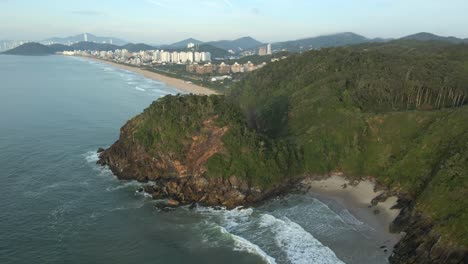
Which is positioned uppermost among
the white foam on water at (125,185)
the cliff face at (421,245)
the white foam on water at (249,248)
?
the cliff face at (421,245)

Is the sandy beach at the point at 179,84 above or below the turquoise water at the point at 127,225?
above

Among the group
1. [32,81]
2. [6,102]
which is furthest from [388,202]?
[32,81]

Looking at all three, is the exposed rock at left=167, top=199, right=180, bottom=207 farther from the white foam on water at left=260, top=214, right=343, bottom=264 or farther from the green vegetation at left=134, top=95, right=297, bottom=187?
the white foam on water at left=260, top=214, right=343, bottom=264

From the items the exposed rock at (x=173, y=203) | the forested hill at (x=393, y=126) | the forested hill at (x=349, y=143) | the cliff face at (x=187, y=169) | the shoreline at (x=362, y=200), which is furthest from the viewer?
the cliff face at (x=187, y=169)

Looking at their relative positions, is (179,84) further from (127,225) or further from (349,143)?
(127,225)

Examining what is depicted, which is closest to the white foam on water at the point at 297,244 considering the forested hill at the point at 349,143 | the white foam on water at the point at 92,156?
the forested hill at the point at 349,143

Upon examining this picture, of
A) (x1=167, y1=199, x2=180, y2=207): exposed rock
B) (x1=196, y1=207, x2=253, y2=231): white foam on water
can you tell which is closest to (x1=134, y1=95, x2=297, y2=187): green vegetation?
(x1=196, y1=207, x2=253, y2=231): white foam on water

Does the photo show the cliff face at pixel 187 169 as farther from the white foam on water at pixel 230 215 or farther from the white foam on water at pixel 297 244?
the white foam on water at pixel 297 244
